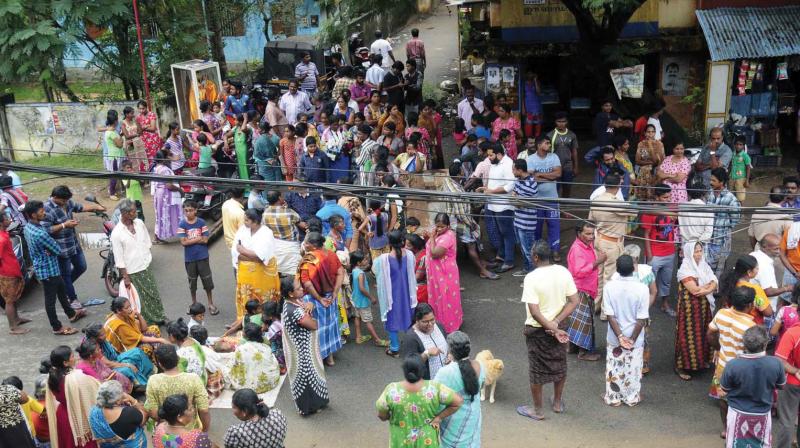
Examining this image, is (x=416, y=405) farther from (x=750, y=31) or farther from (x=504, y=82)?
(x=750, y=31)

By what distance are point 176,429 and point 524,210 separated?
5.93m

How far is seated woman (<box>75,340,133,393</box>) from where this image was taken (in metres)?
7.61

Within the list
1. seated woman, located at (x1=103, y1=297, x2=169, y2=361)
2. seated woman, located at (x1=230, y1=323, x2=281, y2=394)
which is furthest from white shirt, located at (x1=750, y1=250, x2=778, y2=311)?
seated woman, located at (x1=103, y1=297, x2=169, y2=361)

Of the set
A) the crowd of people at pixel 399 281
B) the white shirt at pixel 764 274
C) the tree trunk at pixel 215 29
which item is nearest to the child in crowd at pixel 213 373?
the crowd of people at pixel 399 281

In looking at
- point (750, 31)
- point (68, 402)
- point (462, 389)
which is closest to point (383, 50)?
point (750, 31)

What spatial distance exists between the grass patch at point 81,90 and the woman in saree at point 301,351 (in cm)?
1151

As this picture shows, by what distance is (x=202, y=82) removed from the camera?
54.3ft

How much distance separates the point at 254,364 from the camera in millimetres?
8688

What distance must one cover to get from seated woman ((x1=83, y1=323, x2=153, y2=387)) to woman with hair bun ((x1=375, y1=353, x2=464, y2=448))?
3.13 metres

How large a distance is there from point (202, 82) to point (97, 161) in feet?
10.1

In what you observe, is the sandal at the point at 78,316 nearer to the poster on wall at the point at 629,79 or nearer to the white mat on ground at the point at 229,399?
the white mat on ground at the point at 229,399

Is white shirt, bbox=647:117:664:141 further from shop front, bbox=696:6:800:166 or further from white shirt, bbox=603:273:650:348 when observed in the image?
white shirt, bbox=603:273:650:348

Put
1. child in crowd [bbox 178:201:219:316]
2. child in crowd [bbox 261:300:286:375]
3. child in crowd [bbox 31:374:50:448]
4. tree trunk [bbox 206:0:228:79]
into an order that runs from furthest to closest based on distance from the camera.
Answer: tree trunk [bbox 206:0:228:79]
child in crowd [bbox 178:201:219:316]
child in crowd [bbox 261:300:286:375]
child in crowd [bbox 31:374:50:448]

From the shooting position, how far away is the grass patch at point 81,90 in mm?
19562
